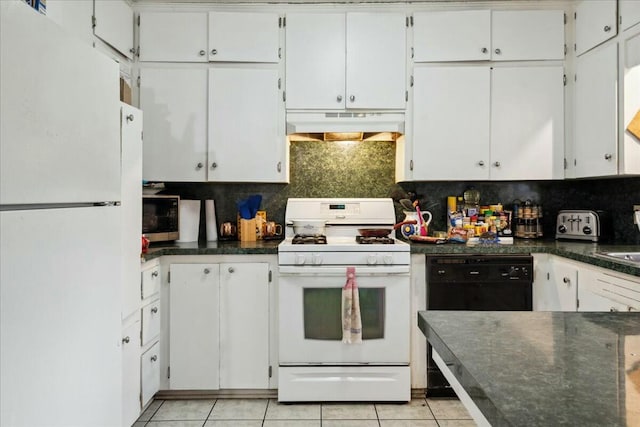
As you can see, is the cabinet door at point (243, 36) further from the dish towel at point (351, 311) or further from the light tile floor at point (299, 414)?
the light tile floor at point (299, 414)

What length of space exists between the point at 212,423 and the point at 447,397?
1.36 m

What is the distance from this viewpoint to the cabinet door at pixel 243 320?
243 centimetres

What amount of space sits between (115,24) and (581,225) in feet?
10.2

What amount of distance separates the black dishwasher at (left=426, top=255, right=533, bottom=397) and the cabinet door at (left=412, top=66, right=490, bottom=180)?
1.95 ft

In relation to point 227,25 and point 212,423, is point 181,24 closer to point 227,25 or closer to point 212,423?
point 227,25

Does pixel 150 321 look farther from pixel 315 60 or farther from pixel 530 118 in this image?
pixel 530 118

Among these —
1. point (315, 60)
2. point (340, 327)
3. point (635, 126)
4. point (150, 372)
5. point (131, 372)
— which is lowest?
point (150, 372)

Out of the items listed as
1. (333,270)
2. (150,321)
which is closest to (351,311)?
(333,270)

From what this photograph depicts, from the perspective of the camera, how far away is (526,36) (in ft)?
8.70

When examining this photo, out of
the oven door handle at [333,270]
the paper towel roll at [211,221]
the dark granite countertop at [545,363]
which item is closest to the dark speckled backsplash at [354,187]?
the paper towel roll at [211,221]

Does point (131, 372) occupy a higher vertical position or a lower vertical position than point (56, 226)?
lower

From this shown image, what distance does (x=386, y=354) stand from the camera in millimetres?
2383

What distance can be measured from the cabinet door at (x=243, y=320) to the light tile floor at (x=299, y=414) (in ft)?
0.60

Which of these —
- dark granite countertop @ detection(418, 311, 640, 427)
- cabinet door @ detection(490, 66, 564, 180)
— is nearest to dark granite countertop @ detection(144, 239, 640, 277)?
cabinet door @ detection(490, 66, 564, 180)
